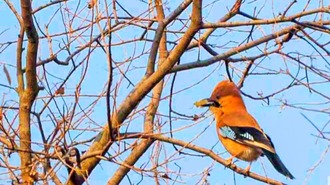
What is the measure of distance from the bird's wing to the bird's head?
81 mm

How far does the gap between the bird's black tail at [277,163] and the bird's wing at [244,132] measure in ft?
0.07

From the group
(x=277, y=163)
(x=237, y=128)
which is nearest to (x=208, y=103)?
(x=237, y=128)

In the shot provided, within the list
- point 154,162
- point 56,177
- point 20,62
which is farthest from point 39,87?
point 154,162

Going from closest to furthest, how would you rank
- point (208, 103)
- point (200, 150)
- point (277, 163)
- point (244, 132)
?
1. point (200, 150)
2. point (277, 163)
3. point (244, 132)
4. point (208, 103)

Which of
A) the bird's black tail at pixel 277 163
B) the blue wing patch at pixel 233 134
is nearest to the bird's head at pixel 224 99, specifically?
the blue wing patch at pixel 233 134

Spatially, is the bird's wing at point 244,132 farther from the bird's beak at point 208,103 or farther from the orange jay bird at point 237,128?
the bird's beak at point 208,103

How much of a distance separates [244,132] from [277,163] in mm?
296

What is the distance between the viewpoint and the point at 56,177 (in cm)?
366

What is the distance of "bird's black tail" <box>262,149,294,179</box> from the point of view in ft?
11.7

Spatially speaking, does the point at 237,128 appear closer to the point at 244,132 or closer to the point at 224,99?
the point at 244,132

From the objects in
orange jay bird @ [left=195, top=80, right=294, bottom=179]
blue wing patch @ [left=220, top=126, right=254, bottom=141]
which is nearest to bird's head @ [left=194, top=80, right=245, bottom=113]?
orange jay bird @ [left=195, top=80, right=294, bottom=179]

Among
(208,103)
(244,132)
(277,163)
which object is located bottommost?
(277,163)

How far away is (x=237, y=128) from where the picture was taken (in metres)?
3.92

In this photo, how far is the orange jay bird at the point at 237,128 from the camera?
3764mm
